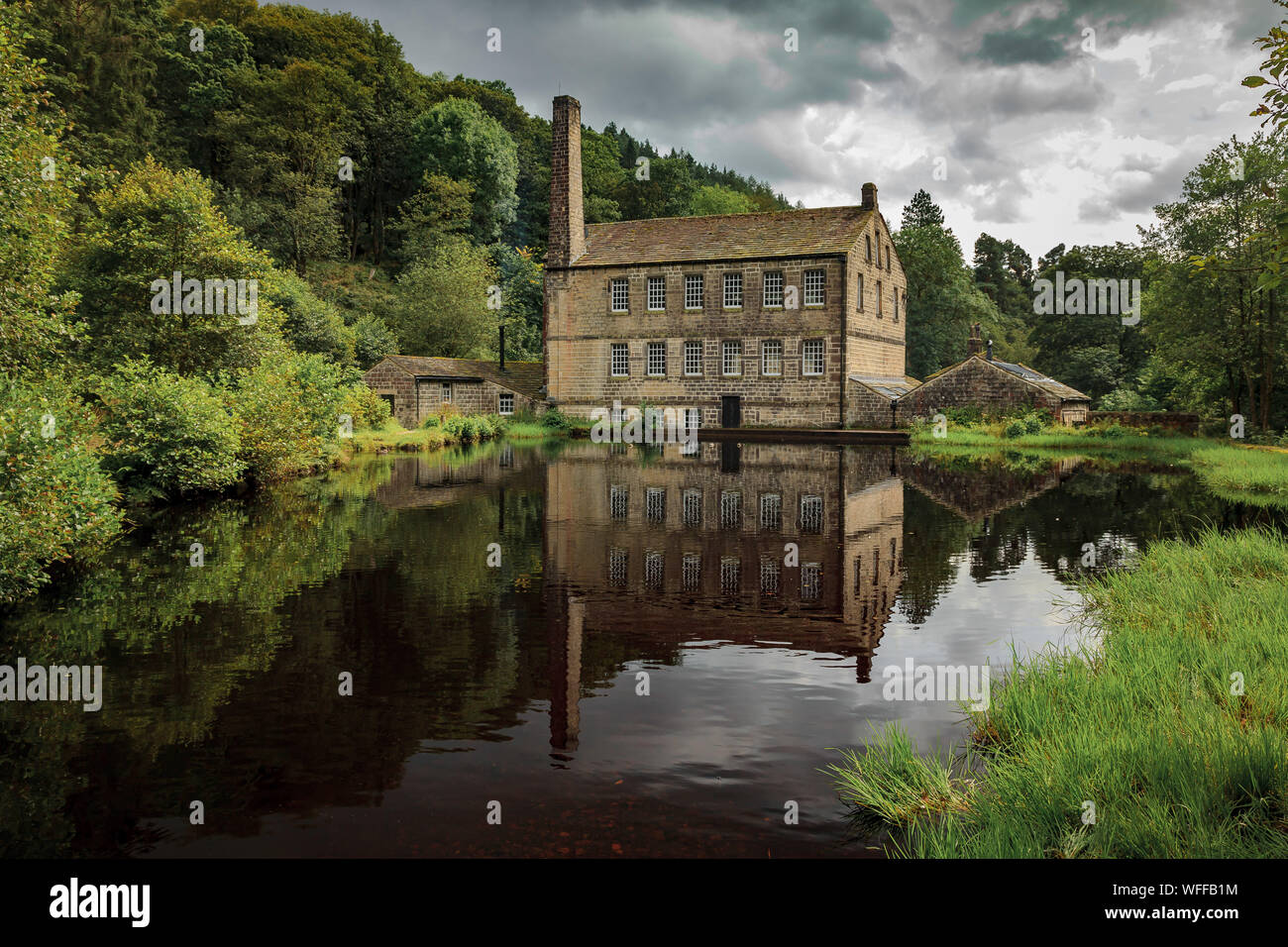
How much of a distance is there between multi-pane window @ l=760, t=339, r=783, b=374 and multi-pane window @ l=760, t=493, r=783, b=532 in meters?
27.0

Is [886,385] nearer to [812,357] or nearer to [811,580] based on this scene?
[812,357]

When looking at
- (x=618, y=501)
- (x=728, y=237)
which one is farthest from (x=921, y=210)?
(x=618, y=501)

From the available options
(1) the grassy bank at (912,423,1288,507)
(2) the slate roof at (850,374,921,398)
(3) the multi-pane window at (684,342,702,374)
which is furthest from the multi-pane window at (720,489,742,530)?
(3) the multi-pane window at (684,342,702,374)

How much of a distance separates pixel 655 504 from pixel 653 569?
6.80 m

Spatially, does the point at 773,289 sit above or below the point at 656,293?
below

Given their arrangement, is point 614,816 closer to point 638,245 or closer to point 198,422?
point 198,422

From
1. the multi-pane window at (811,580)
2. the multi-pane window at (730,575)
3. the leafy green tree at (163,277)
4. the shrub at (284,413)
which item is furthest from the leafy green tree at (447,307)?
the multi-pane window at (811,580)

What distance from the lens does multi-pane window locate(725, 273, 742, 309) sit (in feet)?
158

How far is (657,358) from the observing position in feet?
164

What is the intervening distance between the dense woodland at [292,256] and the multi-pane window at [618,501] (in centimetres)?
898

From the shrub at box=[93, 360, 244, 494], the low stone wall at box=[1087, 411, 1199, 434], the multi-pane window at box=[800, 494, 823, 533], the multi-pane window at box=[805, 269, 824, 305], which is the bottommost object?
the multi-pane window at box=[800, 494, 823, 533]

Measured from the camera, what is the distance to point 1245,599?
9008 mm

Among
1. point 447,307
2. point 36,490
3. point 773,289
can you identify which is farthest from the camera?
point 447,307

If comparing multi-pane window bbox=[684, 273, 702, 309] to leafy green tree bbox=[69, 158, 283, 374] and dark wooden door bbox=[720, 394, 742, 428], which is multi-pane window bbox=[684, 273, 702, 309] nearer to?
dark wooden door bbox=[720, 394, 742, 428]
